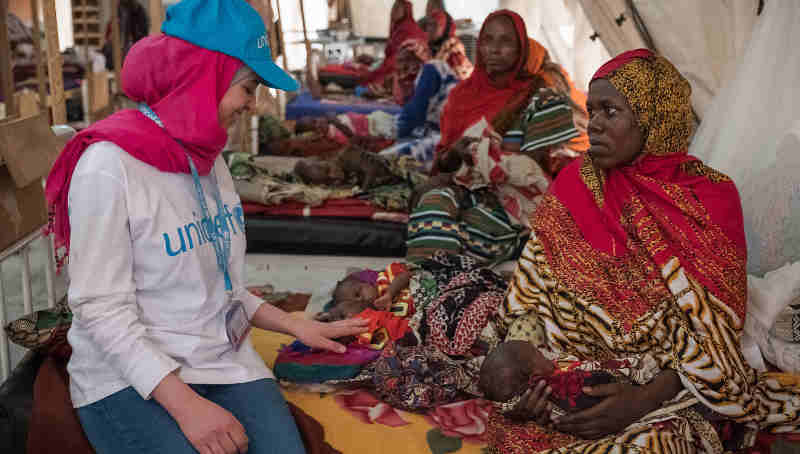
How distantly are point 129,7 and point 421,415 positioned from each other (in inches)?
371

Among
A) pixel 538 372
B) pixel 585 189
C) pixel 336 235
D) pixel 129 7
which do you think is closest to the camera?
pixel 538 372

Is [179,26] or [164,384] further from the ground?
[179,26]

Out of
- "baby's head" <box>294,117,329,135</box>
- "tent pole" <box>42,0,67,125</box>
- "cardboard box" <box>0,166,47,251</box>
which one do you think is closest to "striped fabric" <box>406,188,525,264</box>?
"cardboard box" <box>0,166,47,251</box>

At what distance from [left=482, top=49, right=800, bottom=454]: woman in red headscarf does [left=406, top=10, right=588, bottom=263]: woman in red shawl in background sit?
3.82ft

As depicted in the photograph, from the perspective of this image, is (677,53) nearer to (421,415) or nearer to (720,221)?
(720,221)

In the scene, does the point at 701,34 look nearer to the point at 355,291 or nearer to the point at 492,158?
the point at 492,158

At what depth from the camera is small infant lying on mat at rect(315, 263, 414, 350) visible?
2420mm

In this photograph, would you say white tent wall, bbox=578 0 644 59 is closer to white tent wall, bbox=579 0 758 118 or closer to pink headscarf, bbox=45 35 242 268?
white tent wall, bbox=579 0 758 118

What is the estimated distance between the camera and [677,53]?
10.3 ft

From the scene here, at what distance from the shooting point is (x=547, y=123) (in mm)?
3605

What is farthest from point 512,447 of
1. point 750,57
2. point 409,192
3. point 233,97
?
point 409,192

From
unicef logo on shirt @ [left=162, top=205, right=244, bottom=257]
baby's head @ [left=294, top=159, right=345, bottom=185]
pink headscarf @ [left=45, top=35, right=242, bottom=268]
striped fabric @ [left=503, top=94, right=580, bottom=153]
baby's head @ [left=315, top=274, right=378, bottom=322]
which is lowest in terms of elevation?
baby's head @ [left=315, top=274, right=378, bottom=322]

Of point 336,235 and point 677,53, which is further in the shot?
point 336,235

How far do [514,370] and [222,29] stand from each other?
A: 1.10 m
